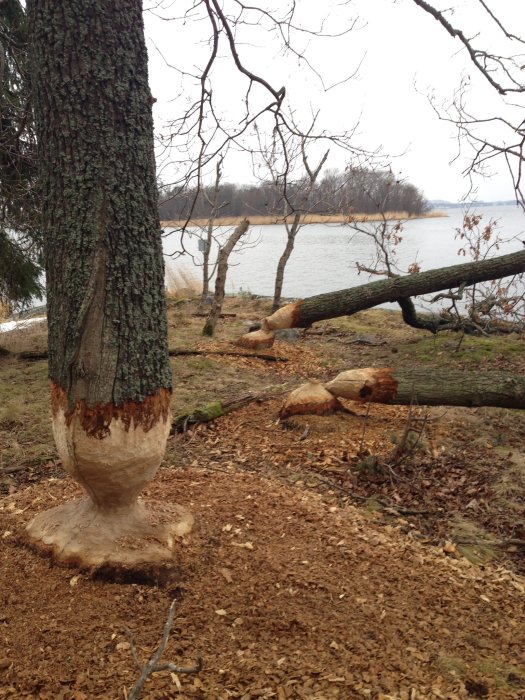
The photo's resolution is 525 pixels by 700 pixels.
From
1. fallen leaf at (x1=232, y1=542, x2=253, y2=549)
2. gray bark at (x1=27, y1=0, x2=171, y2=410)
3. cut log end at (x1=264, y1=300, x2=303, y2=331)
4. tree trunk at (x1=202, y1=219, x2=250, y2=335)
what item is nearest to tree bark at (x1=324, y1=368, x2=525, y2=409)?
fallen leaf at (x1=232, y1=542, x2=253, y2=549)

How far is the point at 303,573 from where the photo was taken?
2727 mm

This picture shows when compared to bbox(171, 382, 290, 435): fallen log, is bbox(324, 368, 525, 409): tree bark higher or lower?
higher

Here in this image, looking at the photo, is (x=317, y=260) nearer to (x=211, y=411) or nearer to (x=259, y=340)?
(x=259, y=340)

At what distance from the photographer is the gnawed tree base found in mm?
2445

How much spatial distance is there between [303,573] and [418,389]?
3.01 m

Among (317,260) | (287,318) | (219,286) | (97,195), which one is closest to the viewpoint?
(97,195)

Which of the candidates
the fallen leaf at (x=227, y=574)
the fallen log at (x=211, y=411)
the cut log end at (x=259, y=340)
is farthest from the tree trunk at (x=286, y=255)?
the fallen leaf at (x=227, y=574)

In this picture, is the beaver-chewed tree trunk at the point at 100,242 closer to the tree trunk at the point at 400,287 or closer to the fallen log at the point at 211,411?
the fallen log at the point at 211,411

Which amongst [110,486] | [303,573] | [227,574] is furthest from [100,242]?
[303,573]

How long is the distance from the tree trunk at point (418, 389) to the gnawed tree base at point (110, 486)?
2.83 meters

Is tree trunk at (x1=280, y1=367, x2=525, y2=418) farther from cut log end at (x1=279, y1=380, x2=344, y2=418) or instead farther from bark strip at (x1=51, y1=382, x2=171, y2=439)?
bark strip at (x1=51, y1=382, x2=171, y2=439)

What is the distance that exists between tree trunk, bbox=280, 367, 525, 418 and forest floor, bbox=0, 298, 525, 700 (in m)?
0.22

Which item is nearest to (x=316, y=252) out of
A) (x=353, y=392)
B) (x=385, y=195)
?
(x=385, y=195)

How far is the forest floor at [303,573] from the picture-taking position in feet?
6.89
